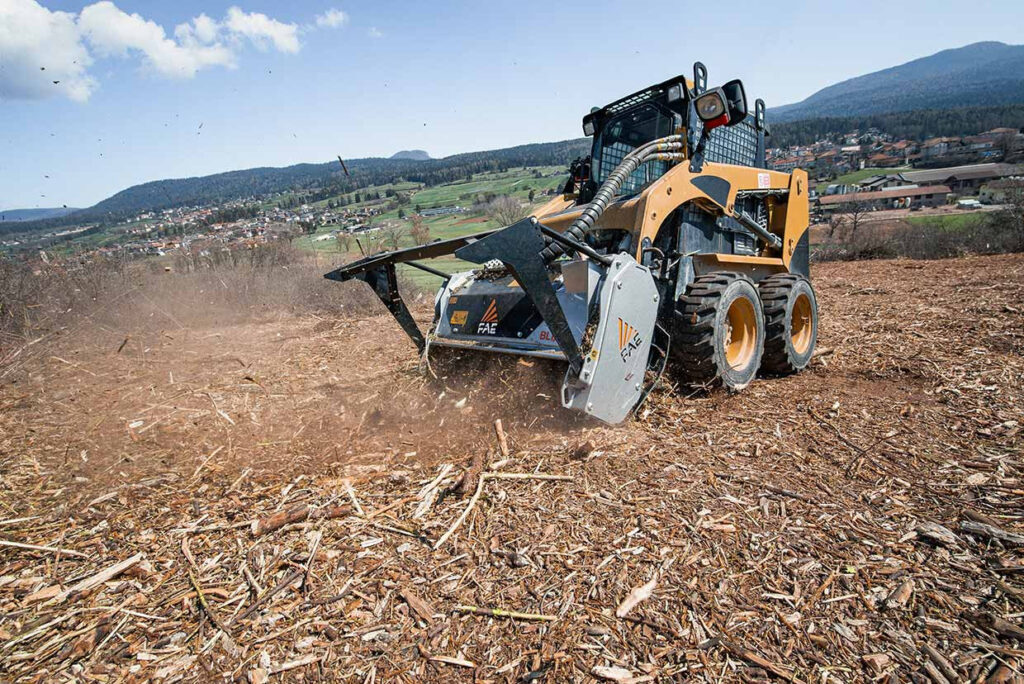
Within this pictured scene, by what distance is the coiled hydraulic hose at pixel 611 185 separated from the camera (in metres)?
3.35

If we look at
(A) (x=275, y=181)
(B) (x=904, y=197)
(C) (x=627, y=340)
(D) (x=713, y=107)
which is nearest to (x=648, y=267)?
(C) (x=627, y=340)

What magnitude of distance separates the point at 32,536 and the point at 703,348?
4357 mm

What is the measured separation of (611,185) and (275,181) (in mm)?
41259

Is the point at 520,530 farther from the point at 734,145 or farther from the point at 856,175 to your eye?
the point at 856,175

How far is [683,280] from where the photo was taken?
4250 mm

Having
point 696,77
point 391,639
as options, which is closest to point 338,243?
point 696,77

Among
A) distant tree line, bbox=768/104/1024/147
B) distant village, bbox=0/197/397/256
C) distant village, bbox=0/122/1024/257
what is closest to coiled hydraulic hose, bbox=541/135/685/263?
distant village, bbox=0/122/1024/257

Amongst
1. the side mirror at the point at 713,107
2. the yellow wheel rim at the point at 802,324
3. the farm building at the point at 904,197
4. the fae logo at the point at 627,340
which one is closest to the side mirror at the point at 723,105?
the side mirror at the point at 713,107

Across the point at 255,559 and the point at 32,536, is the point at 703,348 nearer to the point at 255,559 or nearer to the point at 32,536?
the point at 255,559

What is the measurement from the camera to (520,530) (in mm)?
2787

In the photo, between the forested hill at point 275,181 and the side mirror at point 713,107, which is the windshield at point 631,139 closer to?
the side mirror at point 713,107

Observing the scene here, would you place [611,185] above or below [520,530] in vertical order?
above

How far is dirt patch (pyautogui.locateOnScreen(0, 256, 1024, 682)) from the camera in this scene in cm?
209

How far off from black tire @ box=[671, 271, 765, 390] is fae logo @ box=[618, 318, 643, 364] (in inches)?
23.0
